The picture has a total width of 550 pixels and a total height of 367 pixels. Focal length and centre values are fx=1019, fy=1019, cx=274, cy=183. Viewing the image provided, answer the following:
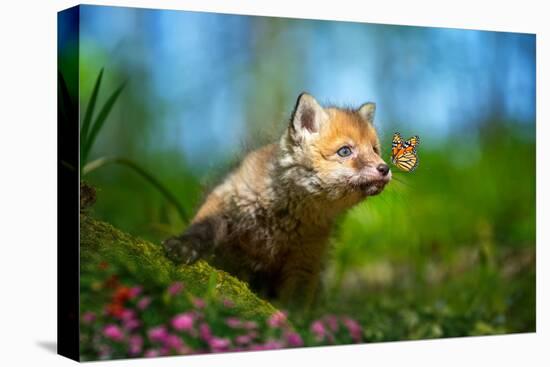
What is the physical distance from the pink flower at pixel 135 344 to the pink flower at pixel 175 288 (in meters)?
0.34

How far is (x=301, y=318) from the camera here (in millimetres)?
7113

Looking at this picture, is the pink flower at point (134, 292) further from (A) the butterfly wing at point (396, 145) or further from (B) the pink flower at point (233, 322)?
(A) the butterfly wing at point (396, 145)

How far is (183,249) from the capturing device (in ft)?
21.2

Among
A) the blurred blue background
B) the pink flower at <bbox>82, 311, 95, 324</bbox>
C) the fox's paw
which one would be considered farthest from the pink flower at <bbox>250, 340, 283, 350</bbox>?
the blurred blue background

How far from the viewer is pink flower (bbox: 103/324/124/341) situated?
20.7 ft

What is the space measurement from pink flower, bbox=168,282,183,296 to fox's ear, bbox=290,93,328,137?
1.25m

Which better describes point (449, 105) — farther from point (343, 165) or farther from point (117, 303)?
point (117, 303)

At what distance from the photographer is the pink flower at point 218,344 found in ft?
21.8

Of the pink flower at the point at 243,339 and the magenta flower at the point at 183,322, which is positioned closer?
the magenta flower at the point at 183,322

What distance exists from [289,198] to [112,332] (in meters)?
1.46

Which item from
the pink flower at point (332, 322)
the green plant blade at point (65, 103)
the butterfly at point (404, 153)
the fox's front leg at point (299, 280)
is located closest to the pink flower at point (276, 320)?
the fox's front leg at point (299, 280)

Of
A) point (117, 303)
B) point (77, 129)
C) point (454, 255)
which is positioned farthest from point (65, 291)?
point (454, 255)

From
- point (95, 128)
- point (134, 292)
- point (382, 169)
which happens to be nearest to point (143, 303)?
point (134, 292)

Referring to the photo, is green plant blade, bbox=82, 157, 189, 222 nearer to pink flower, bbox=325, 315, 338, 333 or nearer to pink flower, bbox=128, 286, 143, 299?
pink flower, bbox=128, 286, 143, 299
